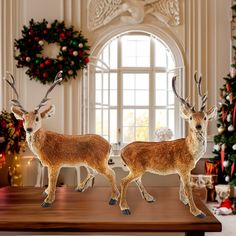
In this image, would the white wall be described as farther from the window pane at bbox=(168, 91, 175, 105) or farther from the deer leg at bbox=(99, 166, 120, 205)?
the deer leg at bbox=(99, 166, 120, 205)

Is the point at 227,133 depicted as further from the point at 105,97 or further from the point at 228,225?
the point at 105,97

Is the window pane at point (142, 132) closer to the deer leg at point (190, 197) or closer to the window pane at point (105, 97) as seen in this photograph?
the window pane at point (105, 97)

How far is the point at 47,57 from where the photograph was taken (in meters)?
6.14

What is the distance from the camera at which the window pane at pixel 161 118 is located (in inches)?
255

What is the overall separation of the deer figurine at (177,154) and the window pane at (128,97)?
480 centimetres

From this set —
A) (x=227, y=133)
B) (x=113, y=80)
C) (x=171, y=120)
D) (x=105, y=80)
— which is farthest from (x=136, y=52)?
(x=227, y=133)

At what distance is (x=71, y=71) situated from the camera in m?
6.09

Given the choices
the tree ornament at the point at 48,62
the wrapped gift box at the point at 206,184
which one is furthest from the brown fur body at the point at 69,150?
the tree ornament at the point at 48,62

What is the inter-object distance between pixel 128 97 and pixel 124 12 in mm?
1453

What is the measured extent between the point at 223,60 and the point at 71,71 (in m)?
2.56

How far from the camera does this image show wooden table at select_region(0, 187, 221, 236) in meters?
1.42

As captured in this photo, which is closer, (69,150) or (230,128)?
(69,150)

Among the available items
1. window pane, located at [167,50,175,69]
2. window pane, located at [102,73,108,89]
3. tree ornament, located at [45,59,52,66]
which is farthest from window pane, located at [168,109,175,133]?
tree ornament, located at [45,59,52,66]

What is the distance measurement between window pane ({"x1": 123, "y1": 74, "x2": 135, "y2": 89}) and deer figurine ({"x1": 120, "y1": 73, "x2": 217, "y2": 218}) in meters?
4.82
